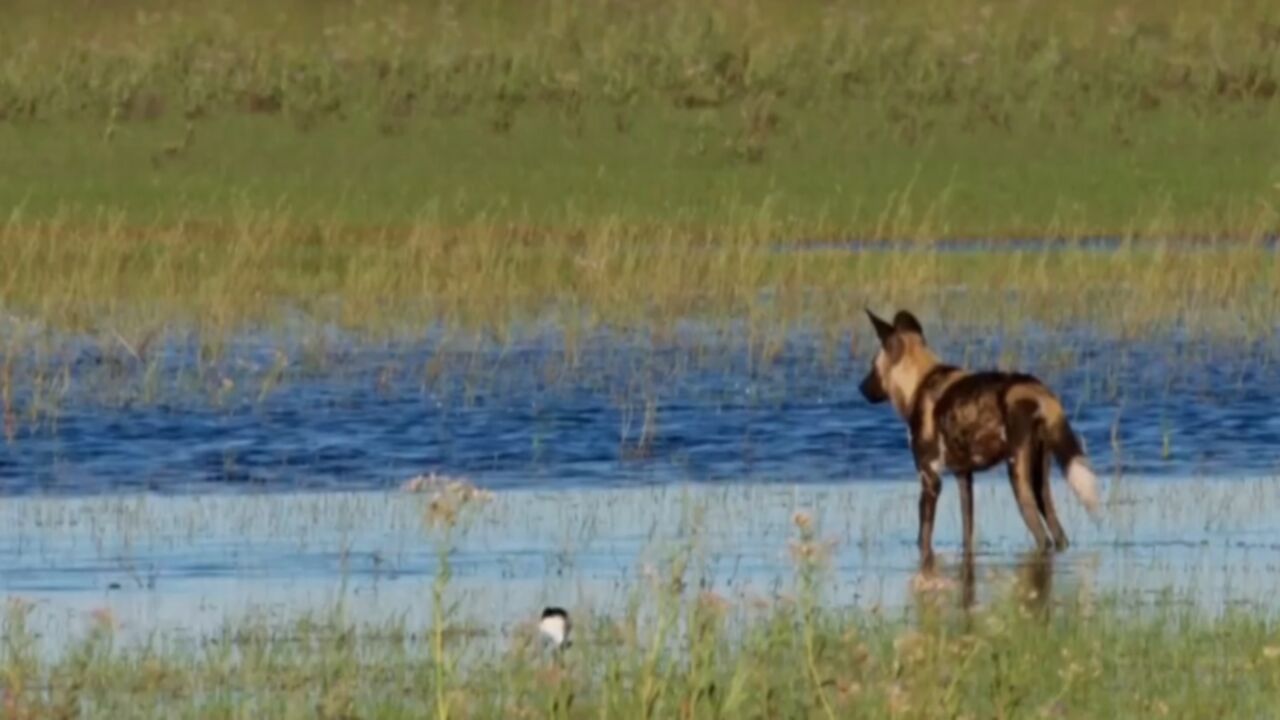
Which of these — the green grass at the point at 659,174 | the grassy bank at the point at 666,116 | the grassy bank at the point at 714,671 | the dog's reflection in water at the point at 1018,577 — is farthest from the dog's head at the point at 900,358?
the green grass at the point at 659,174

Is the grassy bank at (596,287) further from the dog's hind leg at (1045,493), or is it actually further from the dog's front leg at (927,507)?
the dog's hind leg at (1045,493)

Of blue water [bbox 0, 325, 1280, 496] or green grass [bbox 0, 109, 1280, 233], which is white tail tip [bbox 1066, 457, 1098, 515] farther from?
green grass [bbox 0, 109, 1280, 233]

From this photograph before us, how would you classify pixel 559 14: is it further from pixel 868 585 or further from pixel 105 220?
pixel 868 585

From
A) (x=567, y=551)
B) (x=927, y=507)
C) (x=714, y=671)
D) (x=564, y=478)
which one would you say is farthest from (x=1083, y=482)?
(x=564, y=478)

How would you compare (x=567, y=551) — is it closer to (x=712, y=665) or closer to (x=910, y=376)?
(x=910, y=376)

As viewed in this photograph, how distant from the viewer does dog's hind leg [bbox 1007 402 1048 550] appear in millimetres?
14164

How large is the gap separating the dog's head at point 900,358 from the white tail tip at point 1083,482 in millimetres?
1325

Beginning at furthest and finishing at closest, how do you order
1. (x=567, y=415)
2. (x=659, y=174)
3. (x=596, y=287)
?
1. (x=659, y=174)
2. (x=596, y=287)
3. (x=567, y=415)

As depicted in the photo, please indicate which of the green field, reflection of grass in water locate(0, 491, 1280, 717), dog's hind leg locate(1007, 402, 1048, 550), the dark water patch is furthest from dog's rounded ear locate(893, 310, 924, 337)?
the dark water patch

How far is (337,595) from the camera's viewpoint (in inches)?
505

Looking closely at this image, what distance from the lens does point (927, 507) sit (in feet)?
46.7

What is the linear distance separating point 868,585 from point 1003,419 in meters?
1.52

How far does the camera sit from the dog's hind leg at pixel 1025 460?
14164 mm

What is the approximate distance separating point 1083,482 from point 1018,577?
744 millimetres
